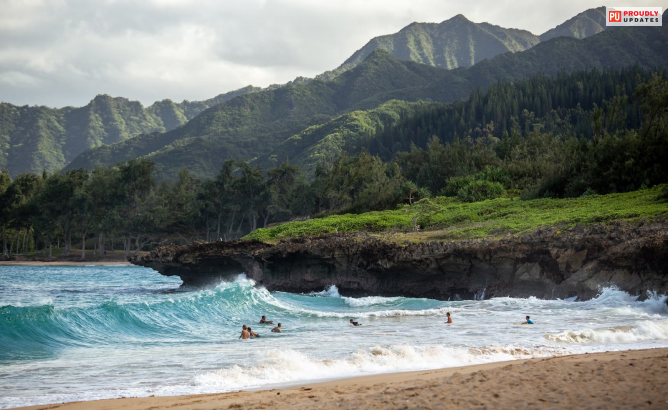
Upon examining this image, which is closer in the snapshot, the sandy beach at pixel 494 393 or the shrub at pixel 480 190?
the sandy beach at pixel 494 393

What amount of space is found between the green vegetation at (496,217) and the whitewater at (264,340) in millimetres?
5332

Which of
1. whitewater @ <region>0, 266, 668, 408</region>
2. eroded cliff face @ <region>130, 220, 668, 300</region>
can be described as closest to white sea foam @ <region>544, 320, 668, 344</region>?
whitewater @ <region>0, 266, 668, 408</region>

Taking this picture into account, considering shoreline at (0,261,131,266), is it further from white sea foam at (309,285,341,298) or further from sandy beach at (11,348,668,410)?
sandy beach at (11,348,668,410)

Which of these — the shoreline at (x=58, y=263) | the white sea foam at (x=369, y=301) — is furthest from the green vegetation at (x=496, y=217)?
the shoreline at (x=58, y=263)

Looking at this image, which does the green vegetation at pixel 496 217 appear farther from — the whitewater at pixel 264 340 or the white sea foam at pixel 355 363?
the white sea foam at pixel 355 363

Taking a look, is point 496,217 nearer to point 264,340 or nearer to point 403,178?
point 264,340

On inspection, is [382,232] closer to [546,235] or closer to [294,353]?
[546,235]

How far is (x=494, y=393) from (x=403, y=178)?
55571 mm

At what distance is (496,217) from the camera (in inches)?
1287

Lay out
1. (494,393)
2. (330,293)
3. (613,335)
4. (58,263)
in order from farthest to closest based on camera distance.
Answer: (58,263) < (330,293) < (613,335) < (494,393)

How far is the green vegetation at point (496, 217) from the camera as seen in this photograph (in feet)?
85.6

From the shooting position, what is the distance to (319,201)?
6969 centimetres

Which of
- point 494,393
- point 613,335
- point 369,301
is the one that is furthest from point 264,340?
point 369,301

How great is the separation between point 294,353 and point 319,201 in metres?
56.6
